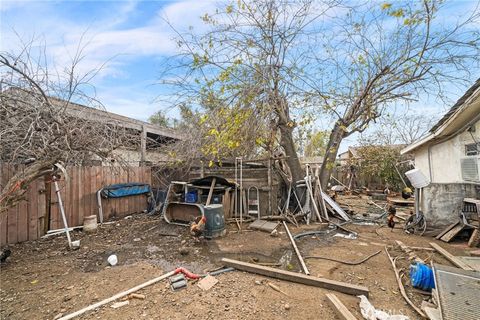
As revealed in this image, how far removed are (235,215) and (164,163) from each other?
140 inches

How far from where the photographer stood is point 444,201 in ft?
19.2

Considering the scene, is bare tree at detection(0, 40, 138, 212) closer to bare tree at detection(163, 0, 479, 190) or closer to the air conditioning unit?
bare tree at detection(163, 0, 479, 190)

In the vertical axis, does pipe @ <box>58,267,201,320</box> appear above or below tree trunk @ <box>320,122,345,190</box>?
below

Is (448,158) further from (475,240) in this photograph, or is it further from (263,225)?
(263,225)

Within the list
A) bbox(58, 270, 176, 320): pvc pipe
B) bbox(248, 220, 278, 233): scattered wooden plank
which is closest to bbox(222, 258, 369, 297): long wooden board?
bbox(58, 270, 176, 320): pvc pipe

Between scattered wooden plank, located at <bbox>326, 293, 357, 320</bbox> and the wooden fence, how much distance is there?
467cm

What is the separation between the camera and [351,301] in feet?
9.26

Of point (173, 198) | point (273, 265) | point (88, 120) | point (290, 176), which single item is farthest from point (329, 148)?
point (88, 120)

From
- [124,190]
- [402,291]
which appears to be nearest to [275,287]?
[402,291]

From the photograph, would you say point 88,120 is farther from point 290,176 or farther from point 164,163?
point 290,176

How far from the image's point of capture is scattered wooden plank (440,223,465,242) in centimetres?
515

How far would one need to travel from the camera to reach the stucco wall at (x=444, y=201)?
18.6 feet

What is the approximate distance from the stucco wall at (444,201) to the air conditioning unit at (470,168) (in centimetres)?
32

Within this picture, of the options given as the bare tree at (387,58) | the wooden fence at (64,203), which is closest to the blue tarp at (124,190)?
A: the wooden fence at (64,203)
